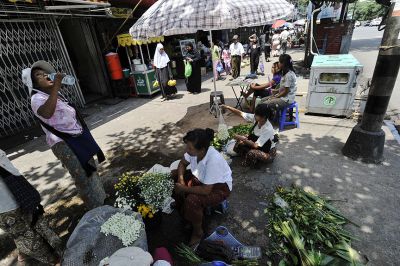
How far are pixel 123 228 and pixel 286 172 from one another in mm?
2923

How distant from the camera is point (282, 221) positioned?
2.98 metres

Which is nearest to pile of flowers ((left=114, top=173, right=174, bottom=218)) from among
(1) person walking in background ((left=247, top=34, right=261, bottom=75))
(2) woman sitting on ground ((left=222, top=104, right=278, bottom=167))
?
(2) woman sitting on ground ((left=222, top=104, right=278, bottom=167))

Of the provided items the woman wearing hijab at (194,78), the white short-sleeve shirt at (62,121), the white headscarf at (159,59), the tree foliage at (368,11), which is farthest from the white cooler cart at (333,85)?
the tree foliage at (368,11)

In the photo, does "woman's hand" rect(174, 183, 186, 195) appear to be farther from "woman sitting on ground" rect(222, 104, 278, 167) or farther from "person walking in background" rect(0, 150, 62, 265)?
"woman sitting on ground" rect(222, 104, 278, 167)

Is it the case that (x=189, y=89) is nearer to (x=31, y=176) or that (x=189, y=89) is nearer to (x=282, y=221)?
(x=31, y=176)

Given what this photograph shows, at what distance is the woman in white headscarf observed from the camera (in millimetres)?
8883

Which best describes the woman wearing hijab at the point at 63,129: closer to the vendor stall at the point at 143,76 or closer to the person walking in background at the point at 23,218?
the person walking in background at the point at 23,218

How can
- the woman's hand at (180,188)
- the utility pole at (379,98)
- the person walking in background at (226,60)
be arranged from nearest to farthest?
the woman's hand at (180,188) → the utility pole at (379,98) → the person walking in background at (226,60)

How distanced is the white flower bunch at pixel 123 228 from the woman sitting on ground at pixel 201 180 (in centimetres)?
65

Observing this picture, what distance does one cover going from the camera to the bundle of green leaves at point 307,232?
239 centimetres

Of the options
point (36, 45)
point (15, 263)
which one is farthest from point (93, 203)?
point (36, 45)

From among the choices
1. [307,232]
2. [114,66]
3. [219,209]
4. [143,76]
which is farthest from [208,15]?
[114,66]

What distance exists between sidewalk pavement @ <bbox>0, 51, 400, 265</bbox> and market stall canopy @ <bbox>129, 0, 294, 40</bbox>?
255cm

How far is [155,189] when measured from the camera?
2936mm
